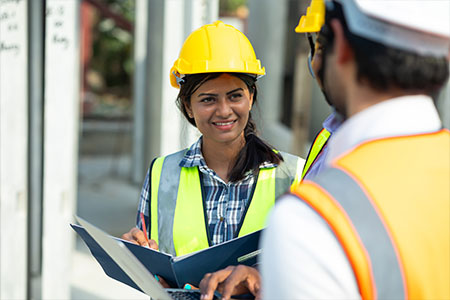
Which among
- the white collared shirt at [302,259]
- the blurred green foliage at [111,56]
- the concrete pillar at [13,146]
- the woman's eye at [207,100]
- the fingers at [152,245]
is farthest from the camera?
the blurred green foliage at [111,56]

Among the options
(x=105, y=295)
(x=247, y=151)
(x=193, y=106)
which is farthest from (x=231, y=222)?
(x=105, y=295)

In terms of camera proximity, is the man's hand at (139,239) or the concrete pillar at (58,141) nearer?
the man's hand at (139,239)

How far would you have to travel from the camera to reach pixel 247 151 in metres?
2.06

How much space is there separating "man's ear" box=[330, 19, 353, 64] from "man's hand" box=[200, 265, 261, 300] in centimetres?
66

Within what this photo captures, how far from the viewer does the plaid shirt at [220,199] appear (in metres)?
1.89

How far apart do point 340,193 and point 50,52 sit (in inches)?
114

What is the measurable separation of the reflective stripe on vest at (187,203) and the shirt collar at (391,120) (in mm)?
977

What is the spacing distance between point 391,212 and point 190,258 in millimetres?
733

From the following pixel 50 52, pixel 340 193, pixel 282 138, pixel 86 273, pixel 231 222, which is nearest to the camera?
pixel 340 193

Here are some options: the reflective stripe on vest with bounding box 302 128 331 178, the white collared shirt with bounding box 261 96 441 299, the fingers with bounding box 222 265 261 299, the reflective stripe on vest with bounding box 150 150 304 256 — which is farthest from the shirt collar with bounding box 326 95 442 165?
the reflective stripe on vest with bounding box 150 150 304 256

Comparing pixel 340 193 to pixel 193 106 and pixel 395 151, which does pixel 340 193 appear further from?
pixel 193 106

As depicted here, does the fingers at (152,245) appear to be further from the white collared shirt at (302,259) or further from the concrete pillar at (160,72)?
the white collared shirt at (302,259)

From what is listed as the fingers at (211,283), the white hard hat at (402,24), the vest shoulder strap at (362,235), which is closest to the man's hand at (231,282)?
the fingers at (211,283)

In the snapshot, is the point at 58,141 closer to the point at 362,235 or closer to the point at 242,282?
the point at 242,282
